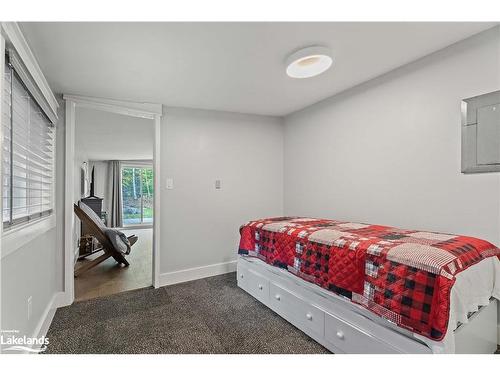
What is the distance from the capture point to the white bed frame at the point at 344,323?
139 cm

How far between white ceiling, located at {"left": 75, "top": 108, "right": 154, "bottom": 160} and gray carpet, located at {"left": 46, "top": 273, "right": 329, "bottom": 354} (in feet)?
7.75

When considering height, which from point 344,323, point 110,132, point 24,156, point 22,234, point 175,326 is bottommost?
point 175,326

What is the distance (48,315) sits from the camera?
2.17 m

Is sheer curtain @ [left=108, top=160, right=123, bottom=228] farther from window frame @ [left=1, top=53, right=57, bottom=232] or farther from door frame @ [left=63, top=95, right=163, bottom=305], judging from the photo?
window frame @ [left=1, top=53, right=57, bottom=232]

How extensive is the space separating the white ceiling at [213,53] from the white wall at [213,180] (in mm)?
614

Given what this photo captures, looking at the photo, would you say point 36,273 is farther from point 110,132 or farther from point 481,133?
point 481,133

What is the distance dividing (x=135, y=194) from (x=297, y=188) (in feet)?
22.5

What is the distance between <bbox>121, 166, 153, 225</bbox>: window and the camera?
27.7 feet

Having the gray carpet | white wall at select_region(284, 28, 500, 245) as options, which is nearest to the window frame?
the gray carpet

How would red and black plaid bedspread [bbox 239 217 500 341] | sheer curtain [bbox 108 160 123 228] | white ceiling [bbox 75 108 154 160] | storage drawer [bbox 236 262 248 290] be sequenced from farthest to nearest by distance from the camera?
sheer curtain [bbox 108 160 123 228] < white ceiling [bbox 75 108 154 160] < storage drawer [bbox 236 262 248 290] < red and black plaid bedspread [bbox 239 217 500 341]

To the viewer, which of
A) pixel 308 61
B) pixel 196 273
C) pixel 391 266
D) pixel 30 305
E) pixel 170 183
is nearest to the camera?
pixel 391 266

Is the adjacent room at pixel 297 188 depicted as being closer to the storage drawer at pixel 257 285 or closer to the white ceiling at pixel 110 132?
the storage drawer at pixel 257 285

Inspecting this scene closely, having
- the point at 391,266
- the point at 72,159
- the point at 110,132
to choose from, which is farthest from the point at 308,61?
the point at 110,132
